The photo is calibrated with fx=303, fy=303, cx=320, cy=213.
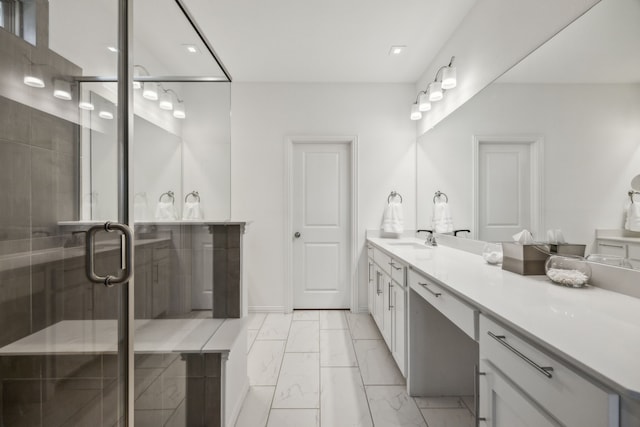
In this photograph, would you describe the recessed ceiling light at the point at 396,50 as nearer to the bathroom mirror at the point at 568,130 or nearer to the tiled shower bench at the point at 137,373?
the bathroom mirror at the point at 568,130

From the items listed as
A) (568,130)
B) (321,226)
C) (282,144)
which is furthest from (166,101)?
(321,226)

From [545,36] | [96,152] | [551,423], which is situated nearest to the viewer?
[551,423]

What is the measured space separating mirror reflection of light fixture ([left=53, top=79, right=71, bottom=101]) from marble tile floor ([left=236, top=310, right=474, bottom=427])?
1.74 m

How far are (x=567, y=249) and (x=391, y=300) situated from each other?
1179 millimetres

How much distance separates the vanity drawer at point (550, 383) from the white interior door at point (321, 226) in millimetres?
2582

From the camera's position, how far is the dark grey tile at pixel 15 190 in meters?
0.66

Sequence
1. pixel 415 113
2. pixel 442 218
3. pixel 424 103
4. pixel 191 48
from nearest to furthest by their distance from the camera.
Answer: pixel 191 48 → pixel 442 218 → pixel 424 103 → pixel 415 113

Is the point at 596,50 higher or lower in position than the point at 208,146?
higher

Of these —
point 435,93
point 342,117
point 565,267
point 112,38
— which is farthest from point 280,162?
point 565,267

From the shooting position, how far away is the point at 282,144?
349 cm

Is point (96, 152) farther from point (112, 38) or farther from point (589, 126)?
point (589, 126)

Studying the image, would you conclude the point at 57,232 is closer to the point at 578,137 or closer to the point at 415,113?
the point at 578,137

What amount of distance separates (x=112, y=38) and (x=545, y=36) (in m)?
1.98

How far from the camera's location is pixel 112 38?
99 cm
